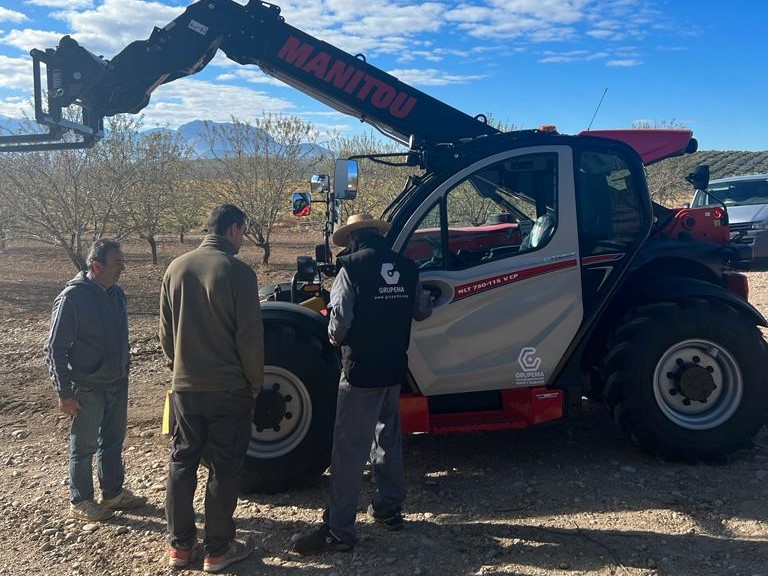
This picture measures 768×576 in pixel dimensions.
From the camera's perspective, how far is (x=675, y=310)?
4.72 meters

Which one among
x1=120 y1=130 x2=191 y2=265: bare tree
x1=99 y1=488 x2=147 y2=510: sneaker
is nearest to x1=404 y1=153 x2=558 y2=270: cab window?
x1=99 y1=488 x2=147 y2=510: sneaker

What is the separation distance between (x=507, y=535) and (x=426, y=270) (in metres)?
1.79

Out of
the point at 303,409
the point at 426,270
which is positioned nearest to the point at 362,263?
the point at 426,270

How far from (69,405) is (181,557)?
3.83ft

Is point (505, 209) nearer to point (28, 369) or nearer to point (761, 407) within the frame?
point (761, 407)

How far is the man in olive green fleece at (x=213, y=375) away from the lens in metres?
3.49

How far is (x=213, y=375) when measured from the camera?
3520 mm

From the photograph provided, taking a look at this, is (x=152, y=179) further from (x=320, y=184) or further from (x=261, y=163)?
(x=320, y=184)

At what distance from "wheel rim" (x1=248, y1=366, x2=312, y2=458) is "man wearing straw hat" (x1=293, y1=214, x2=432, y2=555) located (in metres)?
0.71

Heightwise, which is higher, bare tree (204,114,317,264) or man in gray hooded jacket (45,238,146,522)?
bare tree (204,114,317,264)

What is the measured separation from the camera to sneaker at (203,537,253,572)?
3.56m

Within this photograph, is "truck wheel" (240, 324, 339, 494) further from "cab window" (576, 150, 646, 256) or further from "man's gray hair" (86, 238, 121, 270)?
"cab window" (576, 150, 646, 256)

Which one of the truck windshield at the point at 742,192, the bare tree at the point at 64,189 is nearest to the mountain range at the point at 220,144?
the bare tree at the point at 64,189

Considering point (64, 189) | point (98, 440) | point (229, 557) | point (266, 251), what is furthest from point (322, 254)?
point (266, 251)
